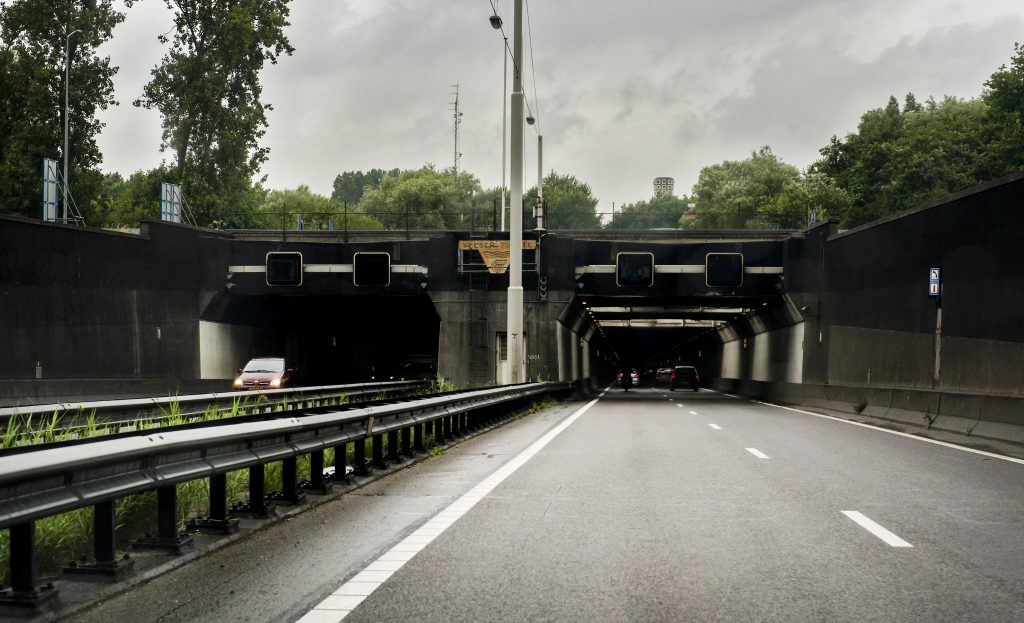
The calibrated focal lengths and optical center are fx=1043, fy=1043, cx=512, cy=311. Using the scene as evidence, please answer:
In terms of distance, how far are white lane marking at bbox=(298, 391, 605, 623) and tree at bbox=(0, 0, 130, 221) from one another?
2027 inches

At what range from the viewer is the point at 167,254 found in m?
36.2

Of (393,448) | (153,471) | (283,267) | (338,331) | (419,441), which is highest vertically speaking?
(283,267)

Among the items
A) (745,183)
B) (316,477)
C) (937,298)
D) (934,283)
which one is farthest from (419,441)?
(745,183)

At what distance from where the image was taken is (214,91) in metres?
56.5

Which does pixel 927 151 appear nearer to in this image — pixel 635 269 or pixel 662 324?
pixel 662 324

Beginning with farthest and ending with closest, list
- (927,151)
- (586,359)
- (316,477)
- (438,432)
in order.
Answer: (927,151), (586,359), (438,432), (316,477)

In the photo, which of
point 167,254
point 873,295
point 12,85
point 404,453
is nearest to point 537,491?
point 404,453

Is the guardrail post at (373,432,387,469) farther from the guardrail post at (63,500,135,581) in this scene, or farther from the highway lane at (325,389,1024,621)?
the guardrail post at (63,500,135,581)

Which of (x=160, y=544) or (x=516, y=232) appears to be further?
(x=516, y=232)

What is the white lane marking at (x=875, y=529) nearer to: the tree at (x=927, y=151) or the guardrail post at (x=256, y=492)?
the guardrail post at (x=256, y=492)

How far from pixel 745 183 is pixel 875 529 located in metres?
112

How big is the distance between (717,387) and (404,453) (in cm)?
5657

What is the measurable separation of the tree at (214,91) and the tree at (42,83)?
307 centimetres

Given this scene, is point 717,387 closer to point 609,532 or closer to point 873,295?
point 873,295
